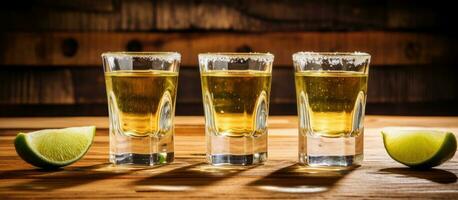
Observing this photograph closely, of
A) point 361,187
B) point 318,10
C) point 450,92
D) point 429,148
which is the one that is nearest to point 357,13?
point 318,10

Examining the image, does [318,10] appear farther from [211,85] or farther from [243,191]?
[243,191]

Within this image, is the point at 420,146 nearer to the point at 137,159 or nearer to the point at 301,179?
the point at 301,179

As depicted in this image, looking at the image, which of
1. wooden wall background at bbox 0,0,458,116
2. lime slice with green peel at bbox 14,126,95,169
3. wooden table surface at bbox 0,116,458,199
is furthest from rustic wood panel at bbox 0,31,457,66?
lime slice with green peel at bbox 14,126,95,169

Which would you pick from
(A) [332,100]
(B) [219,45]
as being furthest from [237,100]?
(B) [219,45]

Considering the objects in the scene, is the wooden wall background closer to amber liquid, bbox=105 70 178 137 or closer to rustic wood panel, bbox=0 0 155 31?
rustic wood panel, bbox=0 0 155 31

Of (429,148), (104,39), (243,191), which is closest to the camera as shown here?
(243,191)
